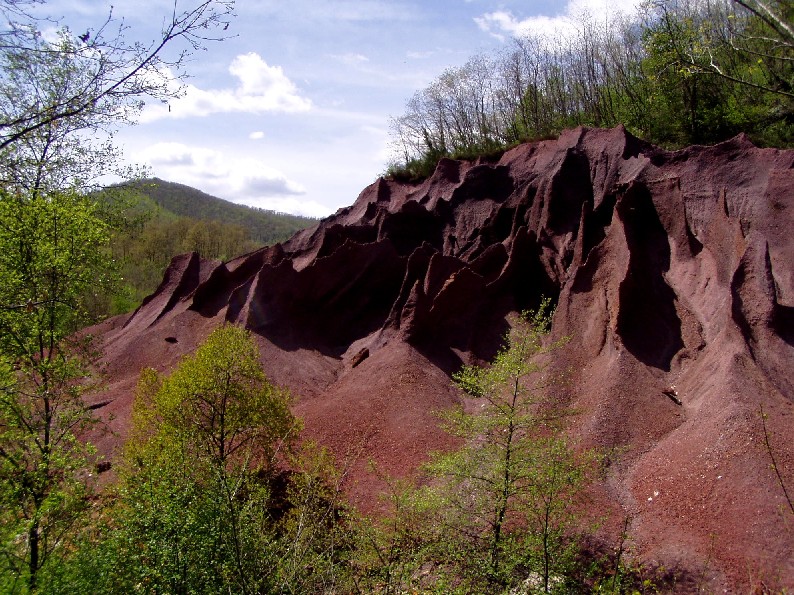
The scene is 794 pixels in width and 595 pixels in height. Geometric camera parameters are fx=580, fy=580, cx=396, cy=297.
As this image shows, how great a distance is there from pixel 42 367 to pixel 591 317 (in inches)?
686

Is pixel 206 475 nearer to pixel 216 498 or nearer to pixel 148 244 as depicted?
pixel 216 498

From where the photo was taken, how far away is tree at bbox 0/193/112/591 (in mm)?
9672

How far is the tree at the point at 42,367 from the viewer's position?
9.67 metres

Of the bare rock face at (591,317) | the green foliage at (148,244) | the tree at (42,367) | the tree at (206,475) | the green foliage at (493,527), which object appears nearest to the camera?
the tree at (42,367)

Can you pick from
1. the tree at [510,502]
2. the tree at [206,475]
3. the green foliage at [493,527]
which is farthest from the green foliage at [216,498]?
the tree at [510,502]

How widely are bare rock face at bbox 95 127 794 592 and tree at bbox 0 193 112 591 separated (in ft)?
28.3

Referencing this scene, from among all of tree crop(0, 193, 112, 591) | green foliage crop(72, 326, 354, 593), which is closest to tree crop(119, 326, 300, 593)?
green foliage crop(72, 326, 354, 593)

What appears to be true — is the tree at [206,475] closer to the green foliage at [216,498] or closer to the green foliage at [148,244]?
the green foliage at [216,498]

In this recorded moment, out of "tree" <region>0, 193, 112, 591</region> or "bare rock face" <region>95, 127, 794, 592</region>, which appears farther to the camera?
"bare rock face" <region>95, 127, 794, 592</region>

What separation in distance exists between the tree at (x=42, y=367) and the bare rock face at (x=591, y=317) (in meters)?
8.61

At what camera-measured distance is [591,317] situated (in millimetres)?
21469

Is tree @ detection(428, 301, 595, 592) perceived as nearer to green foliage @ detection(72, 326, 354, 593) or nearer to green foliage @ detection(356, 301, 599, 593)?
green foliage @ detection(356, 301, 599, 593)

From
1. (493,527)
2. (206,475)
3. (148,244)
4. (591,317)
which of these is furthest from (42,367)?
(148,244)

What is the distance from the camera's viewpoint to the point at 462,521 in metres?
→ 12.7
